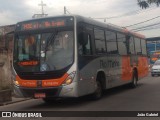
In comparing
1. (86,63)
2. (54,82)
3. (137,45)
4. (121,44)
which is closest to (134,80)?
(137,45)

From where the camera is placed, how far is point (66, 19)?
13.8 m

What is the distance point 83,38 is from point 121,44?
5.27m

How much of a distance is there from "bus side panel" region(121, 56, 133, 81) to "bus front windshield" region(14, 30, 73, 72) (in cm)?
599

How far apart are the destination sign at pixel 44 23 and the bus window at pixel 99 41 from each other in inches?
78.1

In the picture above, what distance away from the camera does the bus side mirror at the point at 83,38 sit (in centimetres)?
1371

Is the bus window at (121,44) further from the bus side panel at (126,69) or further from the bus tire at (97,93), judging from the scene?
the bus tire at (97,93)

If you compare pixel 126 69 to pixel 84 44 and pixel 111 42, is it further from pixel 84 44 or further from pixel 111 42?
pixel 84 44

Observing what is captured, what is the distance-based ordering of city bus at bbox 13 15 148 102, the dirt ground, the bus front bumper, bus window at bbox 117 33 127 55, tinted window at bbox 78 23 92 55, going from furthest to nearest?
the dirt ground → bus window at bbox 117 33 127 55 → tinted window at bbox 78 23 92 55 → city bus at bbox 13 15 148 102 → the bus front bumper

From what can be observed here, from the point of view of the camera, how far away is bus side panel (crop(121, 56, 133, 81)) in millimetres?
18953

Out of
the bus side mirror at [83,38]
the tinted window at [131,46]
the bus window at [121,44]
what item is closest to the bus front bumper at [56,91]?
the bus side mirror at [83,38]

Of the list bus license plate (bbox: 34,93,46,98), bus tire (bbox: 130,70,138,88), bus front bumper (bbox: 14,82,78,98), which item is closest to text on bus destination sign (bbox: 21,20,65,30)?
bus front bumper (bbox: 14,82,78,98)

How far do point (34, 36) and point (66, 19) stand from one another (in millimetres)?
1320

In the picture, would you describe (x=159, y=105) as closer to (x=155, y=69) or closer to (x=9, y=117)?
(x=9, y=117)

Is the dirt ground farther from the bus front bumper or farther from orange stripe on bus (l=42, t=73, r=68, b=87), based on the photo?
orange stripe on bus (l=42, t=73, r=68, b=87)
